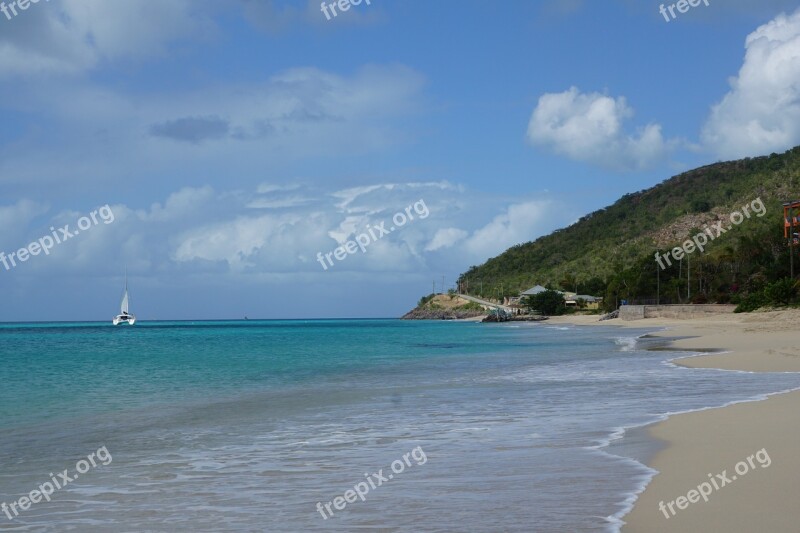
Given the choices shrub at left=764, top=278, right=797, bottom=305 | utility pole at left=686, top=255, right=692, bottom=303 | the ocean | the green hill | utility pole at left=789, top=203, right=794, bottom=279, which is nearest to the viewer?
the ocean

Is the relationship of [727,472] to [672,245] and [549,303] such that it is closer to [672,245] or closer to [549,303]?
[549,303]

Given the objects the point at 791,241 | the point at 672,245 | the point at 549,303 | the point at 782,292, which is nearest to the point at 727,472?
the point at 782,292

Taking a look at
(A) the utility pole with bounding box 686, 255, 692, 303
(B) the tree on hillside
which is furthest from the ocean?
(B) the tree on hillside

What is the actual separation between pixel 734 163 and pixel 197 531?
177069 millimetres

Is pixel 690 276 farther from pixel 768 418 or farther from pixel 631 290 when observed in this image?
pixel 768 418

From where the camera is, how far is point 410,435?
11797 millimetres

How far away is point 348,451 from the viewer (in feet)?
34.6

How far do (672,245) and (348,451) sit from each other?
119783mm

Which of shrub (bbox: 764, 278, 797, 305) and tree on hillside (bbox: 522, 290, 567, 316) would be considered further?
tree on hillside (bbox: 522, 290, 567, 316)

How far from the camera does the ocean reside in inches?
280

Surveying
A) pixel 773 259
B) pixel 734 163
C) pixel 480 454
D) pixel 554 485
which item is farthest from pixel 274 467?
pixel 734 163

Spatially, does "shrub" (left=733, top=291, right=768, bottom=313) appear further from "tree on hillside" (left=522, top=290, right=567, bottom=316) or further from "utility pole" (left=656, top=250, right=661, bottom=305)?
"tree on hillside" (left=522, top=290, right=567, bottom=316)

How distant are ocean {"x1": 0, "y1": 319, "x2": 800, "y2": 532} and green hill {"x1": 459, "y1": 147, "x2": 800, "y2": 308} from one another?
196 feet

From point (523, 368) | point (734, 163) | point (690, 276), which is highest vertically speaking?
point (734, 163)
